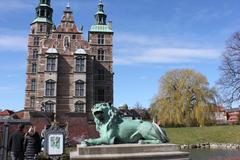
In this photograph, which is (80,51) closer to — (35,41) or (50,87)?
(50,87)

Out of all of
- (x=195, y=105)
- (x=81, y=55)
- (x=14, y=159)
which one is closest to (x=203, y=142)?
(x=195, y=105)

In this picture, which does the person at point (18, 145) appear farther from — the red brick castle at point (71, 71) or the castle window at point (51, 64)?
the castle window at point (51, 64)

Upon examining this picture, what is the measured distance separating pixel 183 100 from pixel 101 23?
18.0 metres

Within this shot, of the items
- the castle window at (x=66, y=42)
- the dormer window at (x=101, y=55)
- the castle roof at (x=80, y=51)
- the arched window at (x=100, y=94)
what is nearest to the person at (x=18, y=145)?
the castle roof at (x=80, y=51)

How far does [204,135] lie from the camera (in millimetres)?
44438

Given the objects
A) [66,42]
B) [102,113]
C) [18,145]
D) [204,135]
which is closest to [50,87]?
[66,42]

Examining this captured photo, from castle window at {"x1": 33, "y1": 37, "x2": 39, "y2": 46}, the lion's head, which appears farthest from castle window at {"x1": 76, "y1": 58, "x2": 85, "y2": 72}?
the lion's head

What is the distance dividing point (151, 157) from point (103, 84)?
45435mm

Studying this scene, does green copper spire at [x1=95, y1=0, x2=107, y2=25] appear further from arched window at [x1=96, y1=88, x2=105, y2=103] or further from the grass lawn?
the grass lawn

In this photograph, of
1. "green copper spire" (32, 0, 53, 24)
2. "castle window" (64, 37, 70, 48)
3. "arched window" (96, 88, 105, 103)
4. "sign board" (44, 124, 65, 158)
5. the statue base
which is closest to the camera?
the statue base

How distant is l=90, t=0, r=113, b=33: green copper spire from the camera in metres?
55.0

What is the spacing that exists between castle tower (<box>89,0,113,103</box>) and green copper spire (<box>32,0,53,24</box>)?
9179 mm

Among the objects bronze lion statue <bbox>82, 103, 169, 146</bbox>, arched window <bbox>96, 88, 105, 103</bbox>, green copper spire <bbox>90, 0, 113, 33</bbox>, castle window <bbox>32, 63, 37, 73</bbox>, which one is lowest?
bronze lion statue <bbox>82, 103, 169, 146</bbox>

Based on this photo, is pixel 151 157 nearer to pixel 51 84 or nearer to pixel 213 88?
pixel 51 84
